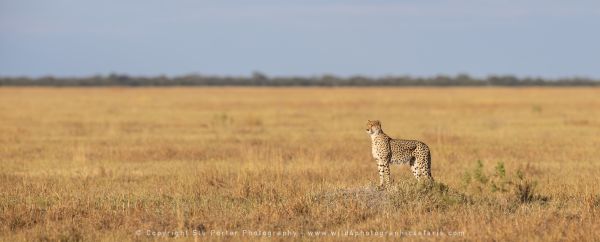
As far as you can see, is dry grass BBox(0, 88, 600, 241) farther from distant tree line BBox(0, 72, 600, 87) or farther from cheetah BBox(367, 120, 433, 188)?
distant tree line BBox(0, 72, 600, 87)

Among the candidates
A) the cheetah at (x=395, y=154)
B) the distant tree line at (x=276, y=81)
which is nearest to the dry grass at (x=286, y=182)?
the cheetah at (x=395, y=154)

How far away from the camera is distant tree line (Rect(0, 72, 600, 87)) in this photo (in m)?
139

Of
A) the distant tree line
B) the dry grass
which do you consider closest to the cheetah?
the dry grass

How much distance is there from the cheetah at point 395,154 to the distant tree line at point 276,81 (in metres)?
124

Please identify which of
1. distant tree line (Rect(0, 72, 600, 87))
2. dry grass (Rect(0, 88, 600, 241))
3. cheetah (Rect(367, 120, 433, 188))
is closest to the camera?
dry grass (Rect(0, 88, 600, 241))

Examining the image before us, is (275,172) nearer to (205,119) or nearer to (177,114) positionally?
(205,119)

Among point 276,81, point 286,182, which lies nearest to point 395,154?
point 286,182

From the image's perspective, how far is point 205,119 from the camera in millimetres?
36438

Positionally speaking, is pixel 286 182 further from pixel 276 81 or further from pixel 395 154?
pixel 276 81

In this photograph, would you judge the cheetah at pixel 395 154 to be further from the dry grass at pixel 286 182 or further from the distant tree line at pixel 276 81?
the distant tree line at pixel 276 81

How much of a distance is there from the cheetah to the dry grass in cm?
30

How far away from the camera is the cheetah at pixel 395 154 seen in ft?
42.2

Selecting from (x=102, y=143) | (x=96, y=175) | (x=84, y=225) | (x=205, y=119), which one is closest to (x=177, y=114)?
(x=205, y=119)

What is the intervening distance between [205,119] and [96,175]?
1934cm
